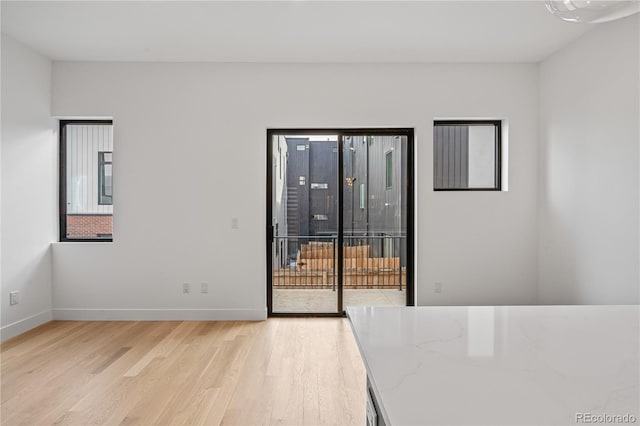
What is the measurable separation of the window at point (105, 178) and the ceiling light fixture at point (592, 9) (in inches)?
174

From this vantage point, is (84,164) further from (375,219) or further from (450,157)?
(450,157)

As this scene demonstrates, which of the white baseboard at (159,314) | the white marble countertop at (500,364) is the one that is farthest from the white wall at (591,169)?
the white baseboard at (159,314)

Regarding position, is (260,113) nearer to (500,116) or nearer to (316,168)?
(316,168)

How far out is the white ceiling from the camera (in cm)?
320

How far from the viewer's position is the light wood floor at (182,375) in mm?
2383

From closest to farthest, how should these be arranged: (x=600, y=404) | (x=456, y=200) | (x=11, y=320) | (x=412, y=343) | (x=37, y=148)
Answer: (x=600, y=404) < (x=412, y=343) < (x=11, y=320) < (x=37, y=148) < (x=456, y=200)

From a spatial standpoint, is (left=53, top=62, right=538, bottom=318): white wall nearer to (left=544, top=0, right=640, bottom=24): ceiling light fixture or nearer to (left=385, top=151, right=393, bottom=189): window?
(left=385, top=151, right=393, bottom=189): window

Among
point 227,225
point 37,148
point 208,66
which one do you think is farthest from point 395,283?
point 37,148

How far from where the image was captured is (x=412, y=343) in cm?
104

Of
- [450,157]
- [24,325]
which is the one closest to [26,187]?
[24,325]

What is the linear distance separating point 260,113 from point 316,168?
843 mm

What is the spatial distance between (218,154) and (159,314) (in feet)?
5.98

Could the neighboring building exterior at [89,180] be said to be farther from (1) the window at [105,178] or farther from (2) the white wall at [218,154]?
(2) the white wall at [218,154]

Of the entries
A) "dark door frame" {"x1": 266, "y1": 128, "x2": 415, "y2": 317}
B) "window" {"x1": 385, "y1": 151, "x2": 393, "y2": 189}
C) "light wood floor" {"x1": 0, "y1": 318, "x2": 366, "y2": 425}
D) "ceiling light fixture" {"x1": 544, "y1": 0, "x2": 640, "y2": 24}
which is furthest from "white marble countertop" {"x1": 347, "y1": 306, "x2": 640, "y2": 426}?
"window" {"x1": 385, "y1": 151, "x2": 393, "y2": 189}
